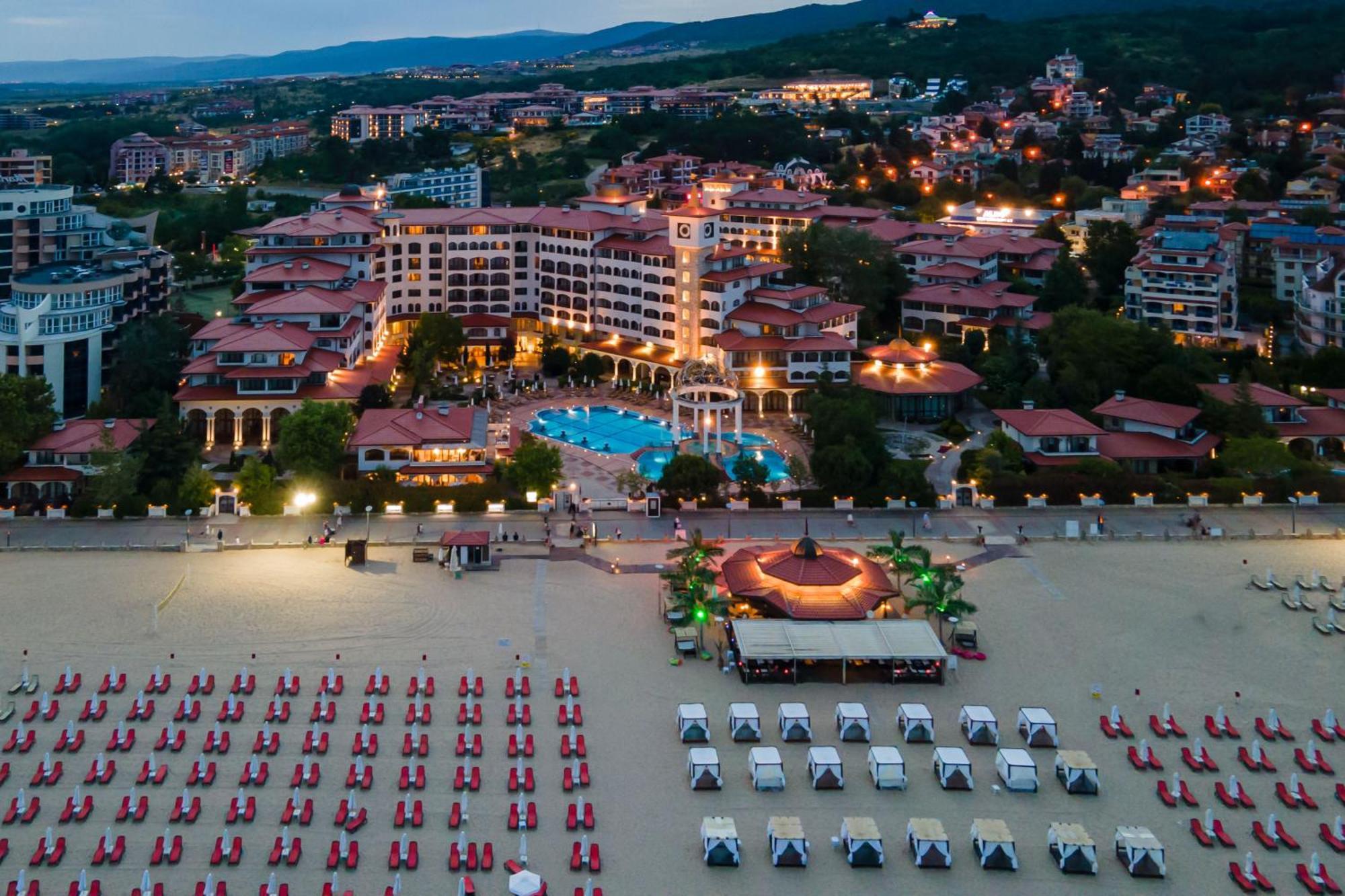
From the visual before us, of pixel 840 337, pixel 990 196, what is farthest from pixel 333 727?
pixel 990 196

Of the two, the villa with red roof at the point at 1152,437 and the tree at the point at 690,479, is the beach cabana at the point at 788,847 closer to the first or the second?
the tree at the point at 690,479

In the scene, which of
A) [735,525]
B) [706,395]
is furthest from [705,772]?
[706,395]

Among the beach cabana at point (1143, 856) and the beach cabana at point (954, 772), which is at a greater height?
the beach cabana at point (954, 772)

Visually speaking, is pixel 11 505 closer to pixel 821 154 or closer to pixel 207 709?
pixel 207 709

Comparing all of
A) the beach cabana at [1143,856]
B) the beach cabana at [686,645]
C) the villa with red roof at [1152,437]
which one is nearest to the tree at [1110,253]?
the villa with red roof at [1152,437]

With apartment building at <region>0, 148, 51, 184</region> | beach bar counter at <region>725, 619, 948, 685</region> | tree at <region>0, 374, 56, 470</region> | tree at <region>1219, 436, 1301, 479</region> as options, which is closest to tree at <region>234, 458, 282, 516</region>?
tree at <region>0, 374, 56, 470</region>

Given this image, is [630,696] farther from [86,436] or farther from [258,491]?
[86,436]
